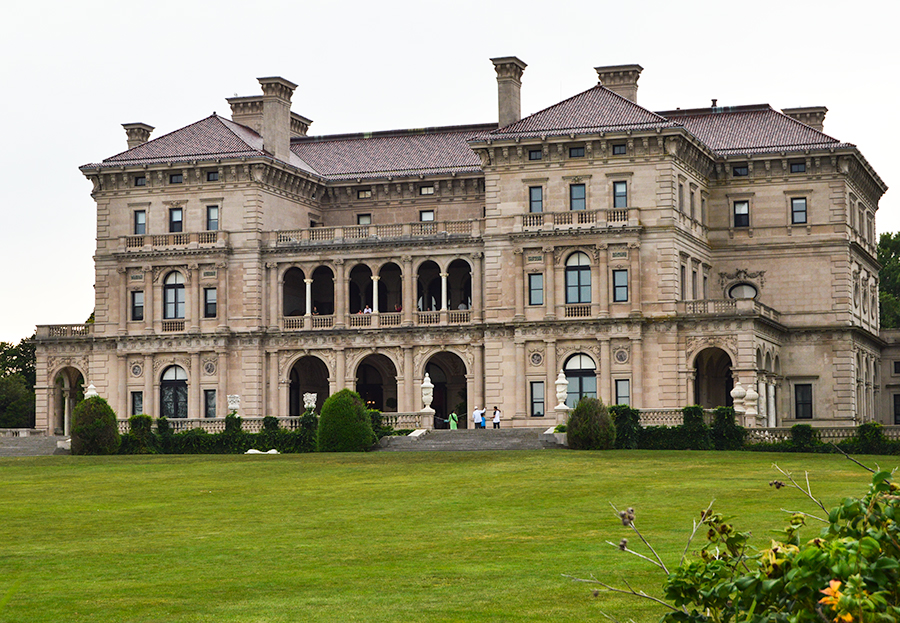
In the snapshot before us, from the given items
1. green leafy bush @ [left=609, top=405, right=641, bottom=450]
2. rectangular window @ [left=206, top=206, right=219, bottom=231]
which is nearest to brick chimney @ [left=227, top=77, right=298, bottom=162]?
rectangular window @ [left=206, top=206, right=219, bottom=231]

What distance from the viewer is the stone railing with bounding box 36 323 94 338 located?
76.2 m

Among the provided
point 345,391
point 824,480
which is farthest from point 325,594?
point 345,391

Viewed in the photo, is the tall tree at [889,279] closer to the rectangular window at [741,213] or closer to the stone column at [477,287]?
the rectangular window at [741,213]

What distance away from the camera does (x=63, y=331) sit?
76750 millimetres

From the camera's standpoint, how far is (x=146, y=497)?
34.8m

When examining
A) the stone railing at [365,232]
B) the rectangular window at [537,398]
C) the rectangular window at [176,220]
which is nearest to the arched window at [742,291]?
the rectangular window at [537,398]

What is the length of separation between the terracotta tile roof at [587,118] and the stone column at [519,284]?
5.85m

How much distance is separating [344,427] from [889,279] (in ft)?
213

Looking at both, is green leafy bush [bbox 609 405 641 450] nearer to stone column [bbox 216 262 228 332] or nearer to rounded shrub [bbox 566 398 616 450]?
rounded shrub [bbox 566 398 616 450]

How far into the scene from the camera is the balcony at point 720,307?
66125mm

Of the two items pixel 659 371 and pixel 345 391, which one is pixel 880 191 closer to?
pixel 659 371

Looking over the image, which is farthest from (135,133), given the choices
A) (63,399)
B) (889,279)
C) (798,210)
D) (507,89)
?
(889,279)

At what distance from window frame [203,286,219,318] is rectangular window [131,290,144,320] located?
3.56 m

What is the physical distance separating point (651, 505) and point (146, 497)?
12673 mm
